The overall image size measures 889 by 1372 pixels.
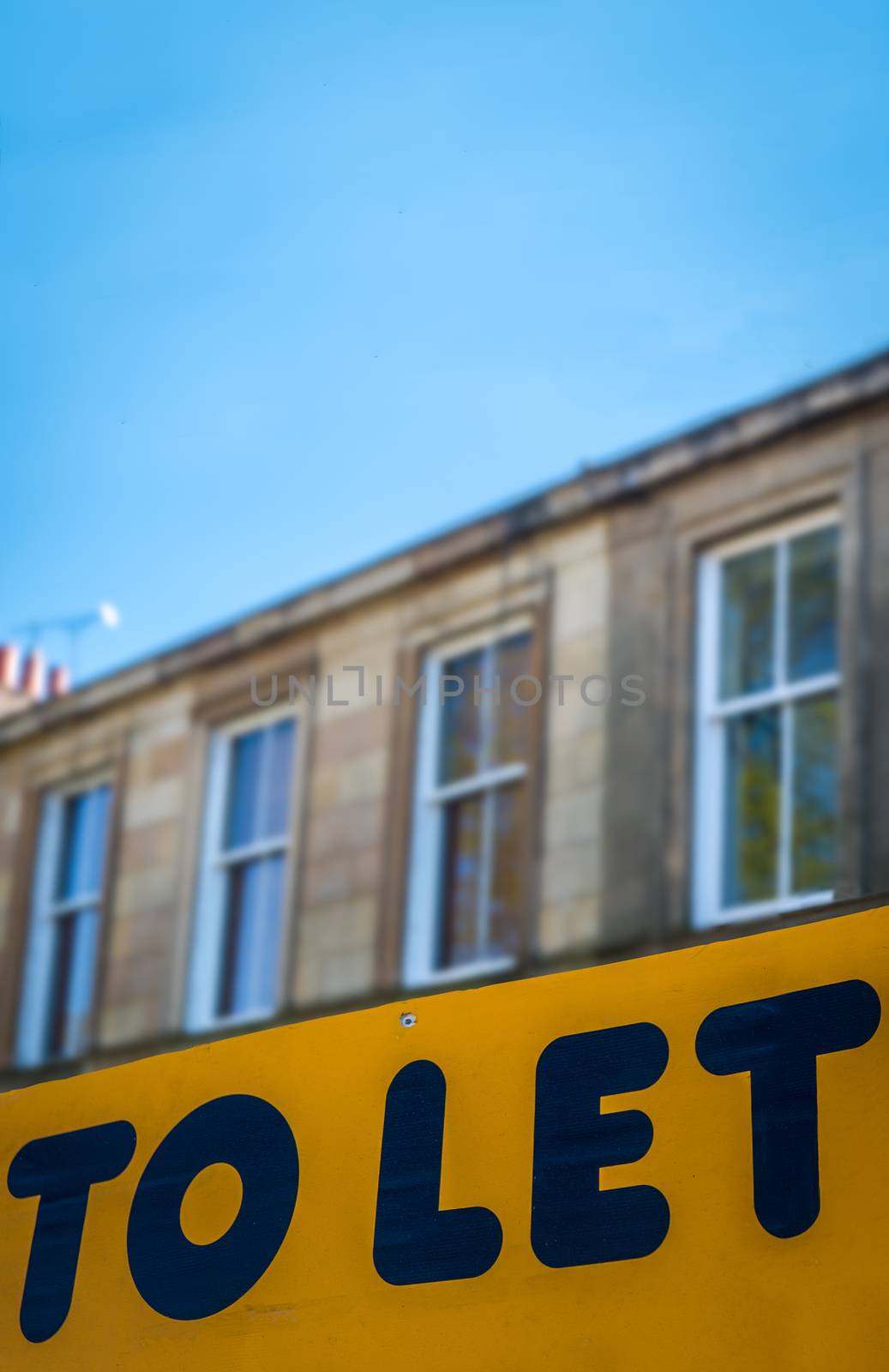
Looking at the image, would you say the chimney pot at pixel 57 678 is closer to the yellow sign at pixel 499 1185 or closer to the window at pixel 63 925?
the window at pixel 63 925

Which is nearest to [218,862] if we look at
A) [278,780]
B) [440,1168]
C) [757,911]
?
[278,780]

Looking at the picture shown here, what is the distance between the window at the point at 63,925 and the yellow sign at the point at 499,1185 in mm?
9752

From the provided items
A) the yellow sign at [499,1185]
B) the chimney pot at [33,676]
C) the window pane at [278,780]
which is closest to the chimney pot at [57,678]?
the chimney pot at [33,676]

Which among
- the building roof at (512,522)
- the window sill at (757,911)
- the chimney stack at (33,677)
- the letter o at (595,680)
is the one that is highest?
the chimney stack at (33,677)

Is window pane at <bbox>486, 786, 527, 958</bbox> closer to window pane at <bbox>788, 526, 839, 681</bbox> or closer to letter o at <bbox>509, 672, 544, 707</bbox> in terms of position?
letter o at <bbox>509, 672, 544, 707</bbox>

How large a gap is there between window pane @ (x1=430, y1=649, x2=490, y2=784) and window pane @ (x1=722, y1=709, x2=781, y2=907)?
5.79ft

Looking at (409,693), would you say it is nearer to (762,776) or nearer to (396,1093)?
(762,776)

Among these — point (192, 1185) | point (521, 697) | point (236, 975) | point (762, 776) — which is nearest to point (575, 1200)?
point (192, 1185)

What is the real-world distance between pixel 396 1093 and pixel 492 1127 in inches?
6.2

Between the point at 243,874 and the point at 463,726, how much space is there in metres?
2.06

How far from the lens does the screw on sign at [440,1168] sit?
2.06 meters

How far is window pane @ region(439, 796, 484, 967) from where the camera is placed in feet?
32.9

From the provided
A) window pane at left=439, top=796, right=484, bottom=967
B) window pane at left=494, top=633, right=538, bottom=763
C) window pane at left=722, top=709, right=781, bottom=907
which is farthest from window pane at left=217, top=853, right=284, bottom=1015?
window pane at left=722, top=709, right=781, bottom=907

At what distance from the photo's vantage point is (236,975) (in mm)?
11305
